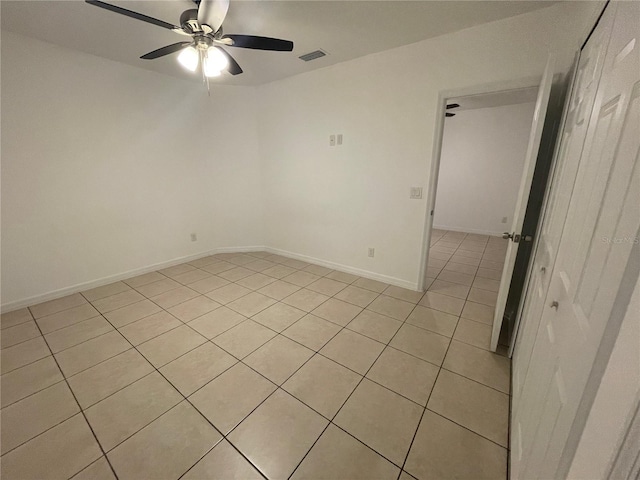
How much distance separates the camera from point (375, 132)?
2824 millimetres

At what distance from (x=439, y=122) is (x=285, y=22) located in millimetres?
1647

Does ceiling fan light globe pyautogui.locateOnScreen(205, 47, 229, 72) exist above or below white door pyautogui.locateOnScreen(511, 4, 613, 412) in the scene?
above

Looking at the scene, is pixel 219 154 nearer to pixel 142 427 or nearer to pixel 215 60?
pixel 215 60

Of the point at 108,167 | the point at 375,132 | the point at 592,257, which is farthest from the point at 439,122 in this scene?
the point at 108,167

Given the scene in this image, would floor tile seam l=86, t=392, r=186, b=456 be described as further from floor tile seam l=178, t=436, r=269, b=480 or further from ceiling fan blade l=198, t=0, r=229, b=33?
ceiling fan blade l=198, t=0, r=229, b=33

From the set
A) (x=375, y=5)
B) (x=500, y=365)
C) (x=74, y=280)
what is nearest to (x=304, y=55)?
(x=375, y=5)

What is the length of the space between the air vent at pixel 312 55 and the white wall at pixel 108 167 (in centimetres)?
137

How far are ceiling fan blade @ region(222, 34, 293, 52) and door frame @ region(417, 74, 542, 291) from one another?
1525mm

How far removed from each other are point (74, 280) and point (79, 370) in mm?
1649

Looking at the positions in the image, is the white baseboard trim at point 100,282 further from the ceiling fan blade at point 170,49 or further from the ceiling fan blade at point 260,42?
the ceiling fan blade at point 260,42

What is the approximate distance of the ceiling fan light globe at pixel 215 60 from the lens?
1993 millimetres

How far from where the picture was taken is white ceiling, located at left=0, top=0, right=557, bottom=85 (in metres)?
1.83

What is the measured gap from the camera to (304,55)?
2666 mm

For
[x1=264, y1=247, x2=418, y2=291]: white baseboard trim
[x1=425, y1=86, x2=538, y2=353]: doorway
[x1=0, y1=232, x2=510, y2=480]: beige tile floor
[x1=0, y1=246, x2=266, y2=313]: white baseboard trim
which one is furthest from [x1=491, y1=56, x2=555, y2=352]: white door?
[x1=0, y1=246, x2=266, y2=313]: white baseboard trim
